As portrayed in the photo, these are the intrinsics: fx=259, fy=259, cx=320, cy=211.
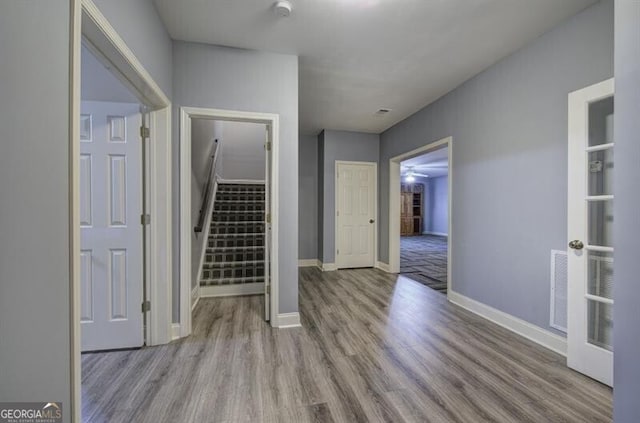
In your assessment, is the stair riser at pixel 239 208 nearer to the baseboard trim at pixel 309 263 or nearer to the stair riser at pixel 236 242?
the stair riser at pixel 236 242

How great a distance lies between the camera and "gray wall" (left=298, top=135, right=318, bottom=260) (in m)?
5.25

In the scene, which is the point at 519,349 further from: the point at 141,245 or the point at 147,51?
the point at 147,51

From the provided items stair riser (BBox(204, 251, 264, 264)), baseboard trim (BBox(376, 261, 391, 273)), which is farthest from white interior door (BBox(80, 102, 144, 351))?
baseboard trim (BBox(376, 261, 391, 273))

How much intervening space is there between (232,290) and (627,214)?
3.50m

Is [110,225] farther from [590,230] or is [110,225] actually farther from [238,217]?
[590,230]

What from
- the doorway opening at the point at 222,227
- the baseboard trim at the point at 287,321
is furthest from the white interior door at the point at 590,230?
the doorway opening at the point at 222,227

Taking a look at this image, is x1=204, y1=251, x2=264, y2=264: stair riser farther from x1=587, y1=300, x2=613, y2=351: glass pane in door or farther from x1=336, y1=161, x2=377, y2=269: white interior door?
x1=587, y1=300, x2=613, y2=351: glass pane in door

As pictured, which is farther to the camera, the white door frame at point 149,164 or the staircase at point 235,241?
the staircase at point 235,241

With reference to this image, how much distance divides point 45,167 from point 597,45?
3.20 metres

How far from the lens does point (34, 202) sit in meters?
0.81

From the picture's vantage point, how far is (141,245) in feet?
6.79

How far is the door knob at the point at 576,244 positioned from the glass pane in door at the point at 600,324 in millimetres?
379

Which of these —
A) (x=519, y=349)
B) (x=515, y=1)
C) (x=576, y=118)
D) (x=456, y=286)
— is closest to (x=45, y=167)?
(x=515, y=1)

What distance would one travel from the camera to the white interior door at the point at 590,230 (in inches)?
68.6
